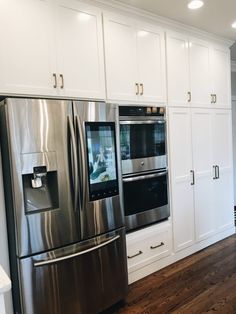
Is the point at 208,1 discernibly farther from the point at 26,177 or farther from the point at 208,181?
the point at 26,177

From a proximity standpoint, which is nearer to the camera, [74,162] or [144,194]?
[74,162]

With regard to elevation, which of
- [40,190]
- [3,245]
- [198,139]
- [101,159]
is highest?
[198,139]

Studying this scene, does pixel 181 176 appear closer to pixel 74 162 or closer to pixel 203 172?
pixel 203 172

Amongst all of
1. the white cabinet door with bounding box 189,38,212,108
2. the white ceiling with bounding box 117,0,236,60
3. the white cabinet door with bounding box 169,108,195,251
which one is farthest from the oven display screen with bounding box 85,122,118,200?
the white cabinet door with bounding box 189,38,212,108

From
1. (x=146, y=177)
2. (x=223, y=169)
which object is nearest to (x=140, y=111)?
(x=146, y=177)

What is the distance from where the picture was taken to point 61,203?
2.06 metres

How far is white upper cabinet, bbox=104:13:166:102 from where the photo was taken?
8.57ft

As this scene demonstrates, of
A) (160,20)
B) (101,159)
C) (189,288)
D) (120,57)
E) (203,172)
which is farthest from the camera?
(203,172)

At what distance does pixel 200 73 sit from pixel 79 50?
1751mm

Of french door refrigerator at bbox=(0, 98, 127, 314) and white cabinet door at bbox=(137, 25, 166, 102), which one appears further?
white cabinet door at bbox=(137, 25, 166, 102)

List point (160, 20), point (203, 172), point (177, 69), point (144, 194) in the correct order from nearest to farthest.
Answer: point (144, 194) → point (160, 20) → point (177, 69) → point (203, 172)

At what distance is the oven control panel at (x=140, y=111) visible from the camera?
2697 millimetres

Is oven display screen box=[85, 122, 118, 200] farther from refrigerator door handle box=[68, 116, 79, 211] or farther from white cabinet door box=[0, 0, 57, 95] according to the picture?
white cabinet door box=[0, 0, 57, 95]

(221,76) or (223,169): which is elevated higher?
(221,76)
